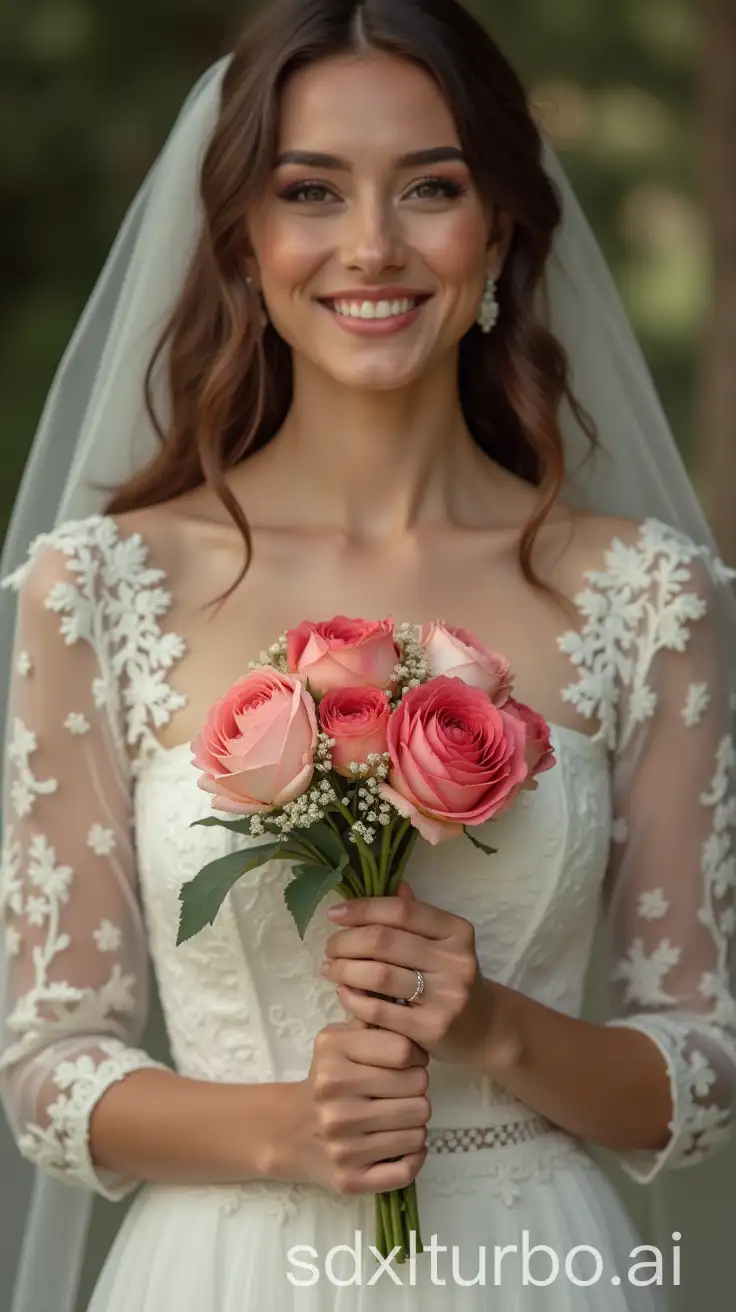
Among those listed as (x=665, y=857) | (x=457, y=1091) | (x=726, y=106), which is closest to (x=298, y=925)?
(x=457, y=1091)

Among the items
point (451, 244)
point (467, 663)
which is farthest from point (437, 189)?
point (467, 663)

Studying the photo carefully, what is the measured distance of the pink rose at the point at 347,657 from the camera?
2709 millimetres

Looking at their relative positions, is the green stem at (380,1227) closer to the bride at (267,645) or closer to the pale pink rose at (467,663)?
the bride at (267,645)

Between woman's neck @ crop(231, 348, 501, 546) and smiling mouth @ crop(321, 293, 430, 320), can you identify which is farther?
woman's neck @ crop(231, 348, 501, 546)

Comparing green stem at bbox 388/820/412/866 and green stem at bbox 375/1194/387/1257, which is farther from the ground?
green stem at bbox 388/820/412/866

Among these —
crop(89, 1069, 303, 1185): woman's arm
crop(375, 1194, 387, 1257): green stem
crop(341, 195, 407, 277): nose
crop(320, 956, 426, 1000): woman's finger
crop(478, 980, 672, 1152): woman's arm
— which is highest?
crop(341, 195, 407, 277): nose

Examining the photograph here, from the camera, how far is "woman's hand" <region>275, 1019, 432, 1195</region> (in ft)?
9.28

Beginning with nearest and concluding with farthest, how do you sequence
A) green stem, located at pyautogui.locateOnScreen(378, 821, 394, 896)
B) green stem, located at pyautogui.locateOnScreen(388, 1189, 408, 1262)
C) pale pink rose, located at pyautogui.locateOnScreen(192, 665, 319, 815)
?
1. pale pink rose, located at pyautogui.locateOnScreen(192, 665, 319, 815)
2. green stem, located at pyautogui.locateOnScreen(378, 821, 394, 896)
3. green stem, located at pyautogui.locateOnScreen(388, 1189, 408, 1262)

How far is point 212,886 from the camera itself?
2.80 metres

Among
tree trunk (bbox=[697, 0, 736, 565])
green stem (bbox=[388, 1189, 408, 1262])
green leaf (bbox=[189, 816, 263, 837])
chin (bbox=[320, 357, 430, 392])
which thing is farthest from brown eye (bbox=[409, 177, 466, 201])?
tree trunk (bbox=[697, 0, 736, 565])

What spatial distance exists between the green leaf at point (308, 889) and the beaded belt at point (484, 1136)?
0.60m

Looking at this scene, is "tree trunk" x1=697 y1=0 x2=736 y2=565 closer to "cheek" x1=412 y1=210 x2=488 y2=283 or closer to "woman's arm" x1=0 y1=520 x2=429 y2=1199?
"cheek" x1=412 y1=210 x2=488 y2=283

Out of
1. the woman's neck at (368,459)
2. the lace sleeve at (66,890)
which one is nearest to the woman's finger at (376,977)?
the lace sleeve at (66,890)

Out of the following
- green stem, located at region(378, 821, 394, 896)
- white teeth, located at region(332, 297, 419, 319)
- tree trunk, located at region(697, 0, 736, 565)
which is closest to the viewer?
green stem, located at region(378, 821, 394, 896)
